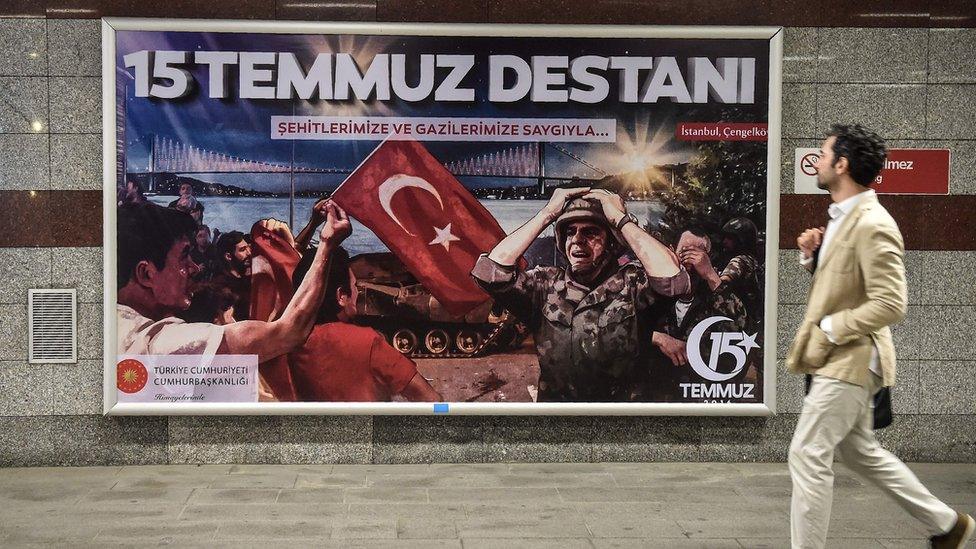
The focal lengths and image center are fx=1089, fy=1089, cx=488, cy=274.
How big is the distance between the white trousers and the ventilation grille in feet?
15.8

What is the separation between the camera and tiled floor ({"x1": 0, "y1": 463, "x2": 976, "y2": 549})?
18.8 ft

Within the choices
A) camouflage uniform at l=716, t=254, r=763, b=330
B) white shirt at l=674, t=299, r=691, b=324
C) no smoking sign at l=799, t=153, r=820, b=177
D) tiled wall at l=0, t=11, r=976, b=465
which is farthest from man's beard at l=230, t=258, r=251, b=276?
no smoking sign at l=799, t=153, r=820, b=177

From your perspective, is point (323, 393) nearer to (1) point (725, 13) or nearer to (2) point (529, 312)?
(2) point (529, 312)

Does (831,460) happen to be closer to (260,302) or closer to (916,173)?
(916,173)

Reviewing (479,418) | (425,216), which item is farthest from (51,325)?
(479,418)

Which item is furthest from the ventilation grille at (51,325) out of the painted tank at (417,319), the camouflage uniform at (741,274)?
the camouflage uniform at (741,274)

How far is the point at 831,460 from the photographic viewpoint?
469 cm

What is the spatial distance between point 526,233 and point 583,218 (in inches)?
15.5

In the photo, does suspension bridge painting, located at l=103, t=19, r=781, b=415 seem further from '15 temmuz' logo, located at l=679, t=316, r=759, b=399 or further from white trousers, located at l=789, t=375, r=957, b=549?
white trousers, located at l=789, t=375, r=957, b=549

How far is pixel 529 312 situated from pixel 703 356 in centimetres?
122

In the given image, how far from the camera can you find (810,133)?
291 inches

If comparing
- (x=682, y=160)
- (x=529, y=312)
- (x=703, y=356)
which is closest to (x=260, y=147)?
(x=529, y=312)

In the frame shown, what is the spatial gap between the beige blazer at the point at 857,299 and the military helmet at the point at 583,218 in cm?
256

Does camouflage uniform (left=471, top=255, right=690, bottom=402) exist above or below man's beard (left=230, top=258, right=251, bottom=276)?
below
